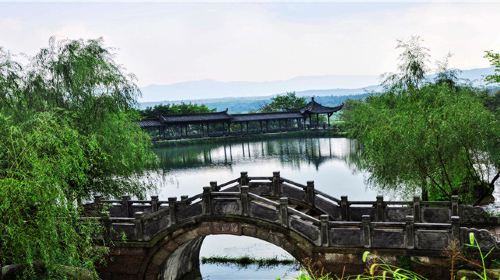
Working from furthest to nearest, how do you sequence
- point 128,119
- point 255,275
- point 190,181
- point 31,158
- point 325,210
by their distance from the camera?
1. point 190,181
2. point 128,119
3. point 255,275
4. point 325,210
5. point 31,158

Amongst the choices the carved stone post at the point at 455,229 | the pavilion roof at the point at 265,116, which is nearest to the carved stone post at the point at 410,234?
the carved stone post at the point at 455,229

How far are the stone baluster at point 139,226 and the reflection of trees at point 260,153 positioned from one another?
3050cm

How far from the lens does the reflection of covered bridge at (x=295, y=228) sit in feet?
39.3

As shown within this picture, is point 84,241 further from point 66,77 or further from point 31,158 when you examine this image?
point 66,77

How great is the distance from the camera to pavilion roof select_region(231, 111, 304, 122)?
7600cm

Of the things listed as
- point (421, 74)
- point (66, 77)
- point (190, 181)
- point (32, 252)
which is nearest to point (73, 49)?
point (66, 77)

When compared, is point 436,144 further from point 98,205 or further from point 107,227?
point 98,205

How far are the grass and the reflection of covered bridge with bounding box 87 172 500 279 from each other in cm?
380

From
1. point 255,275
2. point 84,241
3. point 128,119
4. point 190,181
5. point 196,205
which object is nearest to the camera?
point 84,241

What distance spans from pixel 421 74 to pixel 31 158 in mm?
16210

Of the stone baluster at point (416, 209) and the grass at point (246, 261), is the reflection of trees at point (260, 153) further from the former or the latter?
the stone baluster at point (416, 209)

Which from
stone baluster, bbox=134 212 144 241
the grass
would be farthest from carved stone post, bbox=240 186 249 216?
the grass

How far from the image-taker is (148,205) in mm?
16922

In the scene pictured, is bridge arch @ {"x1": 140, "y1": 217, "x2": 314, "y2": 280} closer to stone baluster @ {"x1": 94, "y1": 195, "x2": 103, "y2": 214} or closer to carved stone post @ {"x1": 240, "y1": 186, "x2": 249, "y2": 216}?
carved stone post @ {"x1": 240, "y1": 186, "x2": 249, "y2": 216}
